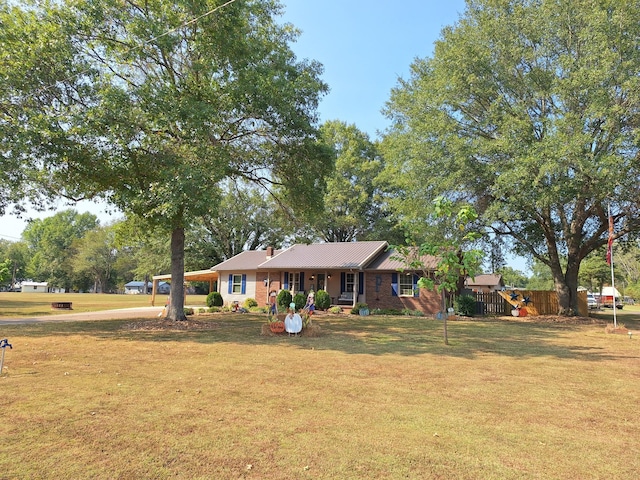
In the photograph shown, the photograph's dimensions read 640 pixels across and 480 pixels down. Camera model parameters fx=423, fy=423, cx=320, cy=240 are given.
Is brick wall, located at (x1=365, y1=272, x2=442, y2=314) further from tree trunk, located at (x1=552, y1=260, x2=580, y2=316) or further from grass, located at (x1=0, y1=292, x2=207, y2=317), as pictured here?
grass, located at (x1=0, y1=292, x2=207, y2=317)

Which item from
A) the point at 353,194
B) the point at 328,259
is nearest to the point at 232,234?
the point at 353,194

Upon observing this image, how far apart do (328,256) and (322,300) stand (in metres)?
3.70

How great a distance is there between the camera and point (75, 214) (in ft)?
332

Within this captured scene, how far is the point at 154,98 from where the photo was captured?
12969 millimetres

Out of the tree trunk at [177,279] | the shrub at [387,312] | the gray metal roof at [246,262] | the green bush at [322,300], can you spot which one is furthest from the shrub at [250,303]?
the tree trunk at [177,279]

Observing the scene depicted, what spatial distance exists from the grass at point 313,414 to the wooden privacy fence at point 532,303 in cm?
1588

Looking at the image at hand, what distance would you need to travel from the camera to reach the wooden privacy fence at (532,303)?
25.7 m

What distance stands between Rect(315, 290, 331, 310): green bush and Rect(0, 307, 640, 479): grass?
1495 centimetres

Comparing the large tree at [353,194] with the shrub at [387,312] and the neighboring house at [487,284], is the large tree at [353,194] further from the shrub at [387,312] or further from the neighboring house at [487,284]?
the neighboring house at [487,284]

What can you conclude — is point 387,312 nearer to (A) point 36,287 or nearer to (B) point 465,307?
(B) point 465,307

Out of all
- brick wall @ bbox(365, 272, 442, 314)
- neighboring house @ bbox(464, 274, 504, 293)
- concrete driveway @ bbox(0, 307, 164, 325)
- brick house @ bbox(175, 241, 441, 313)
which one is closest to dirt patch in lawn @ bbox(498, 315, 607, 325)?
brick wall @ bbox(365, 272, 442, 314)

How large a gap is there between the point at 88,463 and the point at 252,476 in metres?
1.47

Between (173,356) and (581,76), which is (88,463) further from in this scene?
(581,76)

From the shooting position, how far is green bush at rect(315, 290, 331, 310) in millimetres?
25625
